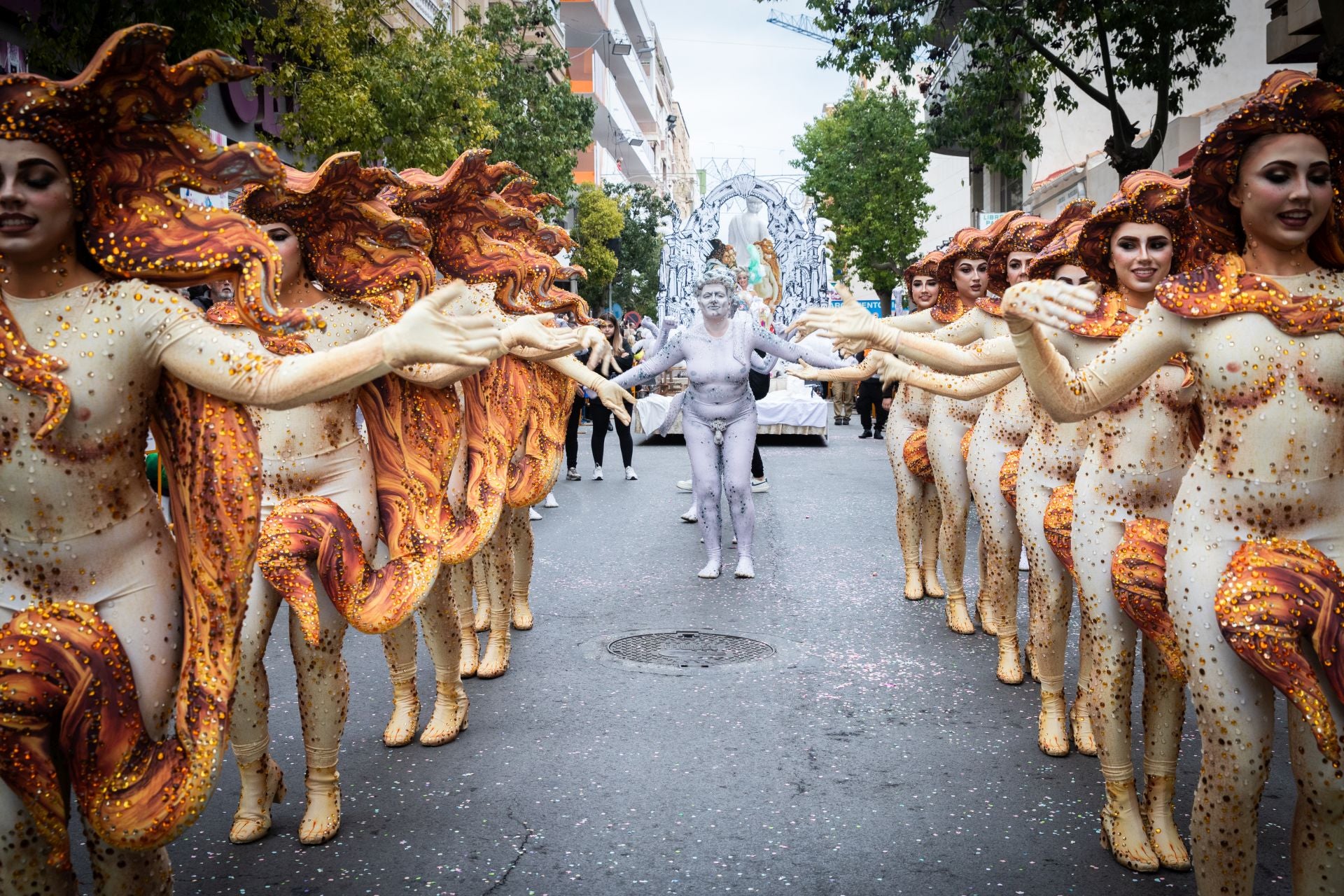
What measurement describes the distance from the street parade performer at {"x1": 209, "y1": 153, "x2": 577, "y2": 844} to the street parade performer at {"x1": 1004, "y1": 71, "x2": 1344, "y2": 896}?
6.86 ft

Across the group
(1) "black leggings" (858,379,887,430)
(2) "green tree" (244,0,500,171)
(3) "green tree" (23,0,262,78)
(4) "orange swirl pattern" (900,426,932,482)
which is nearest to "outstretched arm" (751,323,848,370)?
(4) "orange swirl pattern" (900,426,932,482)

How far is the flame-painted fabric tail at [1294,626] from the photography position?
2.90 meters

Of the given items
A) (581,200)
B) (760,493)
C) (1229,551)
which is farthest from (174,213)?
(581,200)

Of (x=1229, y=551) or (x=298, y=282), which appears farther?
(x=298, y=282)

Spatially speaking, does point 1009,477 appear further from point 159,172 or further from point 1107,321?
point 159,172

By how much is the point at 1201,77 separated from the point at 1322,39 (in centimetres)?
783

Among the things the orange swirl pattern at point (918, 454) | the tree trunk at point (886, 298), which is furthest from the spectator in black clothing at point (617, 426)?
the tree trunk at point (886, 298)

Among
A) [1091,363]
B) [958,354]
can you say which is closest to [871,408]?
[958,354]

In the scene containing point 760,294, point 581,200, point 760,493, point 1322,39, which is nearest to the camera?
point 1322,39

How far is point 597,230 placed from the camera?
1743 inches

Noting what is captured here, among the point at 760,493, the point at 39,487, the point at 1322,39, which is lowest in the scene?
the point at 760,493

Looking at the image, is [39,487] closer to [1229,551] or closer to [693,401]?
[1229,551]

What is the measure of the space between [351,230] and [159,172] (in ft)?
5.54

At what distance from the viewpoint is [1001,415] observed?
614 cm
